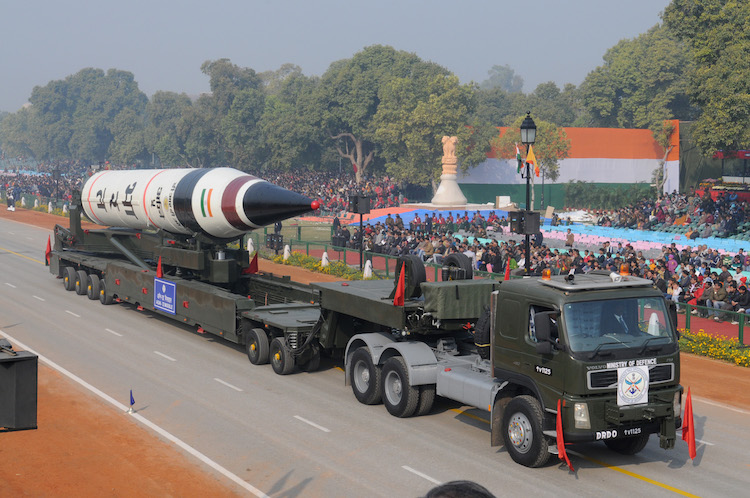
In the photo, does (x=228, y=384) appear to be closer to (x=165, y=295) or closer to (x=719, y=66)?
(x=165, y=295)

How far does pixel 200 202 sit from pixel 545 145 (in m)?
59.4

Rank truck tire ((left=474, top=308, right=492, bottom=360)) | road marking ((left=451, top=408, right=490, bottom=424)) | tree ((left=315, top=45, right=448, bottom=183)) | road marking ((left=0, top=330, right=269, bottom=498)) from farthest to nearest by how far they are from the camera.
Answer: tree ((left=315, top=45, right=448, bottom=183)) < road marking ((left=451, top=408, right=490, bottom=424)) < truck tire ((left=474, top=308, right=492, bottom=360)) < road marking ((left=0, top=330, right=269, bottom=498))

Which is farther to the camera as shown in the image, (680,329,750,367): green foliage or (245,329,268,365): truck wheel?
(680,329,750,367): green foliage

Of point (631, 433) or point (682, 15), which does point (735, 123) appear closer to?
point (682, 15)

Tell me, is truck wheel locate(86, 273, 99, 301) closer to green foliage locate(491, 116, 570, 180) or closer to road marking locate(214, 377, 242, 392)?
road marking locate(214, 377, 242, 392)

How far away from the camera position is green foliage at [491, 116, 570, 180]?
7725 cm

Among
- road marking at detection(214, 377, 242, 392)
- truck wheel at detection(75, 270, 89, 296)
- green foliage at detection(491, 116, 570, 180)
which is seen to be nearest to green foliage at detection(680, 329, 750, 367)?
road marking at detection(214, 377, 242, 392)

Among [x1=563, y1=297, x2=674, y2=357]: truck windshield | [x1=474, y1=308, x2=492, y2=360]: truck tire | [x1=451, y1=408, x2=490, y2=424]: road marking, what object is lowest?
[x1=451, y1=408, x2=490, y2=424]: road marking

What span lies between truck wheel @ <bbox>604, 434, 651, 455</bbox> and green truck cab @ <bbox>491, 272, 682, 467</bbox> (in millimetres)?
991

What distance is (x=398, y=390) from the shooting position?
1538 cm

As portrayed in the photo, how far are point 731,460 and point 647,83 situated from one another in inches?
3551

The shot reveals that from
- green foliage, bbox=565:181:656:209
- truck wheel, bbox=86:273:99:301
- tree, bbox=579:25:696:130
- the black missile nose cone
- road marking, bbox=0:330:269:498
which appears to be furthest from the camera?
tree, bbox=579:25:696:130

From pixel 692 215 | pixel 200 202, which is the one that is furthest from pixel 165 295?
pixel 692 215

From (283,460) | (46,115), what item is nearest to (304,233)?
(283,460)
